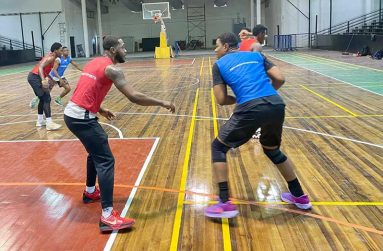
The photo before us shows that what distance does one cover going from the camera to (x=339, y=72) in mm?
17172

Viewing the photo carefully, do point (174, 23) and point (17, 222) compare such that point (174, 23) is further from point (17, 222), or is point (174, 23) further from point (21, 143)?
point (17, 222)

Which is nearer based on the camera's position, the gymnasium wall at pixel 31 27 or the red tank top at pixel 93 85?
the red tank top at pixel 93 85

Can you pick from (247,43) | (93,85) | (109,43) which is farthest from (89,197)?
(247,43)

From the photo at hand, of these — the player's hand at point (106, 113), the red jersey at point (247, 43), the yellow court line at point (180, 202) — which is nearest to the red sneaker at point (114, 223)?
the yellow court line at point (180, 202)

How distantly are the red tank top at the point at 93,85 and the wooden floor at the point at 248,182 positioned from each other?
1.14m

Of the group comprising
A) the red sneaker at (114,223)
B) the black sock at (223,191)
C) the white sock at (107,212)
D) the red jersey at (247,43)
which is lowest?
the red sneaker at (114,223)

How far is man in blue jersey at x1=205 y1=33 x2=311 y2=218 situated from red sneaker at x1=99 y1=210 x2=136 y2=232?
2.46ft

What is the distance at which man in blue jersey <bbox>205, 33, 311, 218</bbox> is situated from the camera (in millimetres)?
3922

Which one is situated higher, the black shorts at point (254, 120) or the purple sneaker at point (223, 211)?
the black shorts at point (254, 120)

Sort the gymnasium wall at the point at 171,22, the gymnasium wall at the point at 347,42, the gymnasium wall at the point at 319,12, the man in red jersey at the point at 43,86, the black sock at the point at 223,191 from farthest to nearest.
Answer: the gymnasium wall at the point at 171,22 < the gymnasium wall at the point at 319,12 < the gymnasium wall at the point at 347,42 < the man in red jersey at the point at 43,86 < the black sock at the point at 223,191

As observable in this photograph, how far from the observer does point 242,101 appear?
13.0ft

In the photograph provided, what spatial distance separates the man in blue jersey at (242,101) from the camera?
3.92 metres

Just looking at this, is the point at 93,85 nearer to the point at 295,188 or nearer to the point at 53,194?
the point at 53,194

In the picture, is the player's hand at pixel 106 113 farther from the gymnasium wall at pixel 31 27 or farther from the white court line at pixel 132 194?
the gymnasium wall at pixel 31 27
